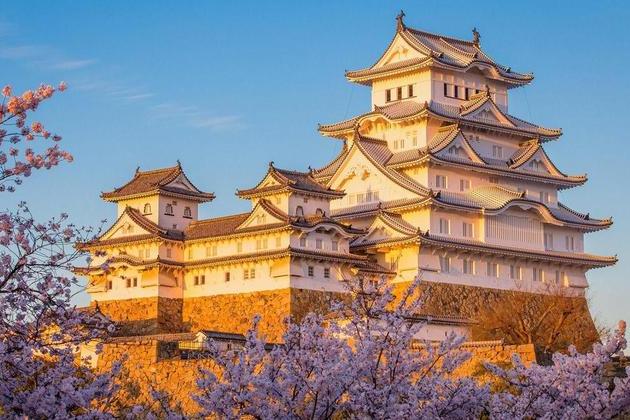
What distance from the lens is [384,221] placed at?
203 feet

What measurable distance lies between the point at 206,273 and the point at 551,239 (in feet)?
60.0

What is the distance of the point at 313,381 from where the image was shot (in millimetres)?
20719

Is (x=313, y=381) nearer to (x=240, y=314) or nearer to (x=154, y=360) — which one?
(x=154, y=360)

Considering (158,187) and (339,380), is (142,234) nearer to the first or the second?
(158,187)

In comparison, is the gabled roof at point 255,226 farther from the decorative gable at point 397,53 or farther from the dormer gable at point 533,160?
the decorative gable at point 397,53

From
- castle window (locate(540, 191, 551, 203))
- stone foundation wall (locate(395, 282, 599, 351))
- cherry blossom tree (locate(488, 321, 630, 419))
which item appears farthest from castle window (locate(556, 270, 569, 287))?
cherry blossom tree (locate(488, 321, 630, 419))

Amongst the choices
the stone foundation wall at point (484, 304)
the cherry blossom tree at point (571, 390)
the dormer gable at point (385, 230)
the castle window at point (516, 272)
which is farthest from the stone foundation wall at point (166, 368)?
the castle window at point (516, 272)

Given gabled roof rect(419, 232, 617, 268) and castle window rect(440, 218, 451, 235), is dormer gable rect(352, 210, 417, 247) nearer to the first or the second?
gabled roof rect(419, 232, 617, 268)

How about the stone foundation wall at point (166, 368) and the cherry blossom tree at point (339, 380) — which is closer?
the cherry blossom tree at point (339, 380)

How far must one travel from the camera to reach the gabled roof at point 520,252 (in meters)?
61.1

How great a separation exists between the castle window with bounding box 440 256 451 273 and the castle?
0.11 meters

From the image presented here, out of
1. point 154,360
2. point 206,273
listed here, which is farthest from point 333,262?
point 154,360

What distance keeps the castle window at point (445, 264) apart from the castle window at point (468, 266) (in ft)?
3.47

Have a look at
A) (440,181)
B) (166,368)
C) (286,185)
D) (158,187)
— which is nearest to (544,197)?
(440,181)
